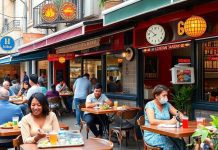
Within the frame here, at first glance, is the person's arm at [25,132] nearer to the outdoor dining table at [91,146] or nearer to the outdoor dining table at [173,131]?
the outdoor dining table at [91,146]

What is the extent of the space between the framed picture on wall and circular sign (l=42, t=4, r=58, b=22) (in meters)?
6.01

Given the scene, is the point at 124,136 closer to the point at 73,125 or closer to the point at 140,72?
the point at 140,72

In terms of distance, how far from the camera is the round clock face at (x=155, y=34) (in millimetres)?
8984

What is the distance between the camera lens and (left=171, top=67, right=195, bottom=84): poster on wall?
8.37 metres

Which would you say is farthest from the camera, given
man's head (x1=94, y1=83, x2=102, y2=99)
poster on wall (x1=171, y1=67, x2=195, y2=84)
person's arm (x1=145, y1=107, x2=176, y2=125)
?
man's head (x1=94, y1=83, x2=102, y2=99)

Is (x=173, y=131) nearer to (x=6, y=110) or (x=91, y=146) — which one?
(x=91, y=146)

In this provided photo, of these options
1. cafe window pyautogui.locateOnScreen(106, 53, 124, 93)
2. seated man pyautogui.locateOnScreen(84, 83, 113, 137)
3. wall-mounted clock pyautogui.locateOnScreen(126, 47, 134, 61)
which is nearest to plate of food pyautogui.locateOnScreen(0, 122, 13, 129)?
seated man pyautogui.locateOnScreen(84, 83, 113, 137)

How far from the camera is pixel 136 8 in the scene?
7.55m

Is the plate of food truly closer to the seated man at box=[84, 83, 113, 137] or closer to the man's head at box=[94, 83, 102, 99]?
the seated man at box=[84, 83, 113, 137]

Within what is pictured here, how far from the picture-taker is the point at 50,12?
16953 mm

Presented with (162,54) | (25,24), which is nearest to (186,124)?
(162,54)

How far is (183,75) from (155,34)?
135 centimetres

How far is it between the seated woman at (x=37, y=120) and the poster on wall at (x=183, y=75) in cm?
378

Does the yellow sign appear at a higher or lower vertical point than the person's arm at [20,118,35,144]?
higher
